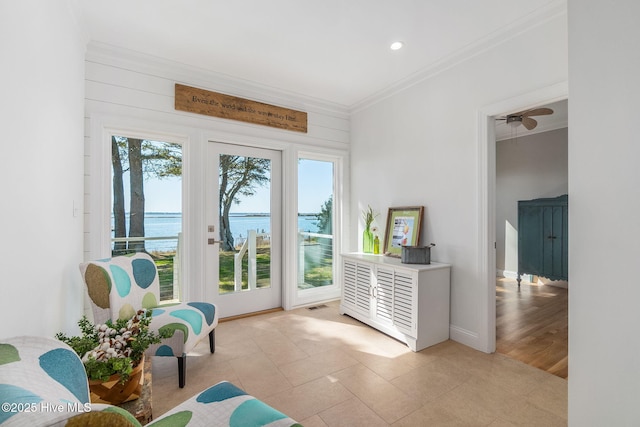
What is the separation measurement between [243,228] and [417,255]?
1.97 metres

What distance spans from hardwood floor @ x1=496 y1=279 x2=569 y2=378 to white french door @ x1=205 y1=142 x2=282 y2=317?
2523mm

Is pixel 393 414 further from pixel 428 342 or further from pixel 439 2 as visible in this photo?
pixel 439 2

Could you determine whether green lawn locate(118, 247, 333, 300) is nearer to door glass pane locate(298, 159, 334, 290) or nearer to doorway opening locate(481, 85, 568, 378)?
door glass pane locate(298, 159, 334, 290)

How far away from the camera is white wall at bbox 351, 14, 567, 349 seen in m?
2.27

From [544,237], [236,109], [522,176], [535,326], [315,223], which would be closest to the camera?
[535,326]

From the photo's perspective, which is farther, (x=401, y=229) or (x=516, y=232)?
(x=516, y=232)

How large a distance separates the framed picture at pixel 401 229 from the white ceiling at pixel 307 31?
1475 mm

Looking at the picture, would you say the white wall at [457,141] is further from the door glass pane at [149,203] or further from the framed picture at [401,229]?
the door glass pane at [149,203]

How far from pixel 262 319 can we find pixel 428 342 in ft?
5.77

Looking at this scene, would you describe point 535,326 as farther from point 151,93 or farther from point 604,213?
point 151,93

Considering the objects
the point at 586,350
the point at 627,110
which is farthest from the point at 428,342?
the point at 627,110

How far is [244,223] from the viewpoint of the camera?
3.49 m

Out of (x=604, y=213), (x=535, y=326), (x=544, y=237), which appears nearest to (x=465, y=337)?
(x=535, y=326)

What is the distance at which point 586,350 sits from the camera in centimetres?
120
